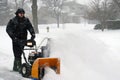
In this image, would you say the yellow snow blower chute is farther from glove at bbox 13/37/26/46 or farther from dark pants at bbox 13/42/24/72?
dark pants at bbox 13/42/24/72

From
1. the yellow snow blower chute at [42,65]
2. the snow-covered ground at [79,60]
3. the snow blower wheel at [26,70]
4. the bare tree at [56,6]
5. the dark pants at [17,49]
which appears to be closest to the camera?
the yellow snow blower chute at [42,65]

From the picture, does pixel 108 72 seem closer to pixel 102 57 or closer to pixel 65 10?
pixel 102 57

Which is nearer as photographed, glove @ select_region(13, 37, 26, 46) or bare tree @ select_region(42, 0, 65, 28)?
glove @ select_region(13, 37, 26, 46)

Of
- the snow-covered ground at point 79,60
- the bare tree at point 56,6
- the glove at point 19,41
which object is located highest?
the glove at point 19,41

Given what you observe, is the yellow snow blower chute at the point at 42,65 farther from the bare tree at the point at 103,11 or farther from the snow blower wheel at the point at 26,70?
the bare tree at the point at 103,11

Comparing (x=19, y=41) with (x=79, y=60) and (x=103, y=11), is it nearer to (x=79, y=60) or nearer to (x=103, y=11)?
(x=79, y=60)

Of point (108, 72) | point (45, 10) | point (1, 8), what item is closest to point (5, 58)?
point (108, 72)

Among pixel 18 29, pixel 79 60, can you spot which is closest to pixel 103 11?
pixel 79 60

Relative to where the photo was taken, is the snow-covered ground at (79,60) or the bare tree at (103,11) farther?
the bare tree at (103,11)

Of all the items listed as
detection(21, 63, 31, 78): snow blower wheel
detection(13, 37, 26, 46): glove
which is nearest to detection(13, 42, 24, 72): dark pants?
detection(13, 37, 26, 46): glove

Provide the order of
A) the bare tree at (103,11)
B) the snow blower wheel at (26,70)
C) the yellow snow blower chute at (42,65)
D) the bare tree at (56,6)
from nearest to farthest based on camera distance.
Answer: the yellow snow blower chute at (42,65) < the snow blower wheel at (26,70) < the bare tree at (103,11) < the bare tree at (56,6)

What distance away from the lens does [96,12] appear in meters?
41.0

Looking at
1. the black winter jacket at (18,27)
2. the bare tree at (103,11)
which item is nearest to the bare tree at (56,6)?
the bare tree at (103,11)

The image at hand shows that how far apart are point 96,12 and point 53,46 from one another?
3313 centimetres
